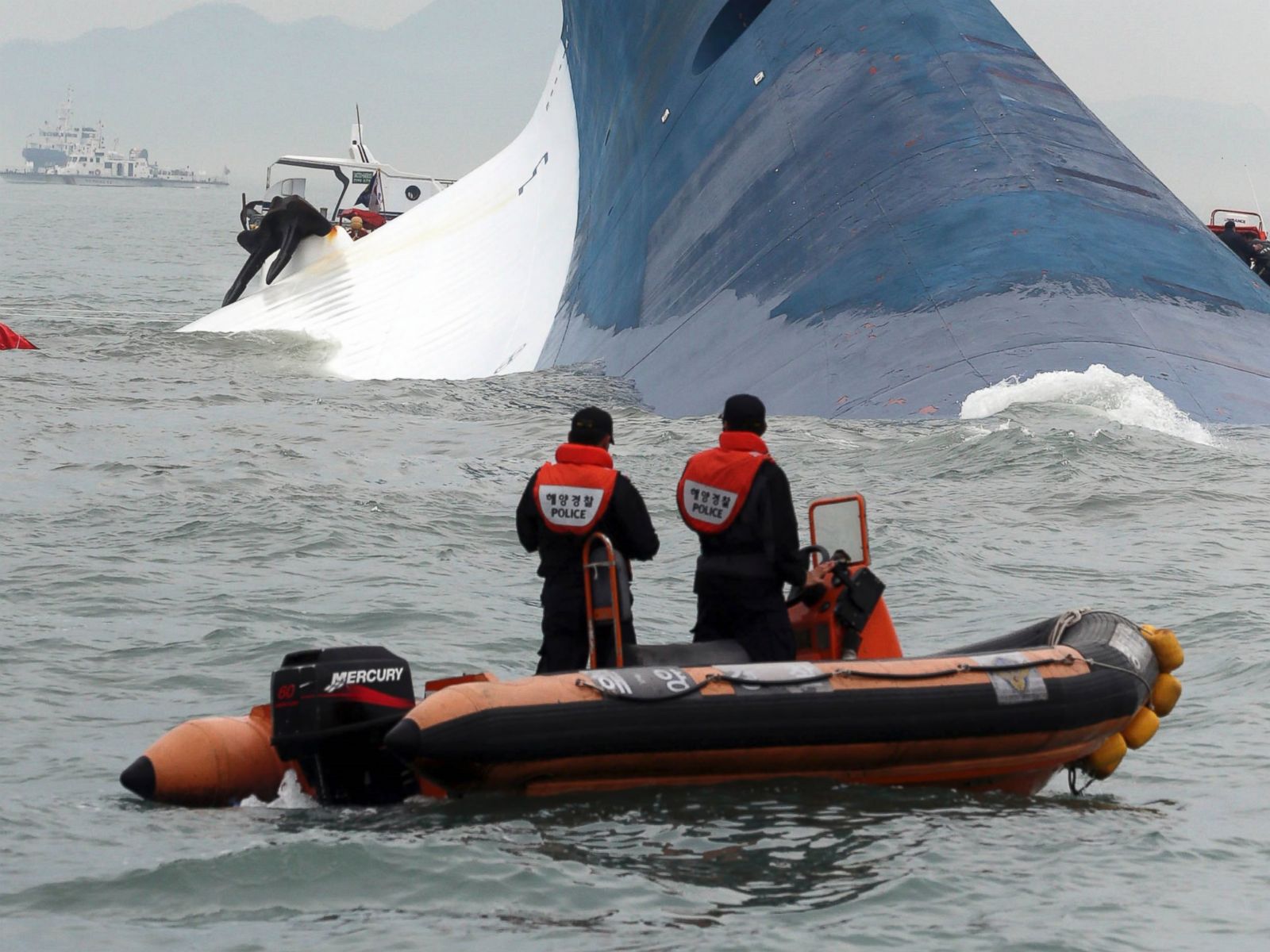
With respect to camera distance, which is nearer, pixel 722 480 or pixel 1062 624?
pixel 722 480

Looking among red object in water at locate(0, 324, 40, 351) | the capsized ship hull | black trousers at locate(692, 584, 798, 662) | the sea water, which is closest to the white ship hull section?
the capsized ship hull

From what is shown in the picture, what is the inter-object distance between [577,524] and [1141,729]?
2478 millimetres

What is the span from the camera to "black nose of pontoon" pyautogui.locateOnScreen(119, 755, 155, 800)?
6305 mm

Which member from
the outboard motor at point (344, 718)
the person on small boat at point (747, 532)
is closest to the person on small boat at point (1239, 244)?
the person on small boat at point (747, 532)

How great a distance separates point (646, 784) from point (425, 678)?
8.94ft

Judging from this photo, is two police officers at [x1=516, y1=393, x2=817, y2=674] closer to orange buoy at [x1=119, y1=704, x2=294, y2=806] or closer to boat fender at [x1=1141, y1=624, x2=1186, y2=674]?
orange buoy at [x1=119, y1=704, x2=294, y2=806]

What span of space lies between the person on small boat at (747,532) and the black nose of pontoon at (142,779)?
92.0 inches

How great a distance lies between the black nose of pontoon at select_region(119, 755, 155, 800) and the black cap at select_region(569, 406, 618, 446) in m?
2.09

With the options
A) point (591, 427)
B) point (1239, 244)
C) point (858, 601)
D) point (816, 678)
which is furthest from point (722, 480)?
point (1239, 244)

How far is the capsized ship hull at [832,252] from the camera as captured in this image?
52.5 ft

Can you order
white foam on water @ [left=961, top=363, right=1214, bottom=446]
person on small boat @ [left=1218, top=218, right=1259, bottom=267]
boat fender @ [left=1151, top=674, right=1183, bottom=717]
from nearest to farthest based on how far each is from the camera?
boat fender @ [left=1151, top=674, right=1183, bottom=717] → white foam on water @ [left=961, top=363, right=1214, bottom=446] → person on small boat @ [left=1218, top=218, right=1259, bottom=267]

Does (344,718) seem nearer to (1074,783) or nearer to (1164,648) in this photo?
(1074,783)

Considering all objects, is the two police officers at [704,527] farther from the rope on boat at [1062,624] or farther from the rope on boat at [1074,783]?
the rope on boat at [1074,783]

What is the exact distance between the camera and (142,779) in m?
6.31
